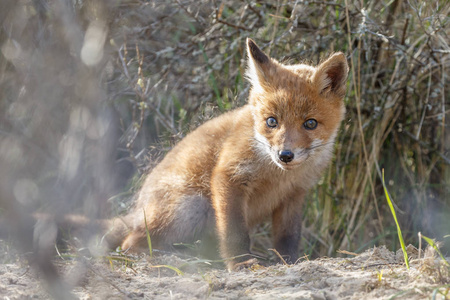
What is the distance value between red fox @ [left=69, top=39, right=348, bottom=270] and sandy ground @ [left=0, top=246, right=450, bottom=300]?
0.78 metres

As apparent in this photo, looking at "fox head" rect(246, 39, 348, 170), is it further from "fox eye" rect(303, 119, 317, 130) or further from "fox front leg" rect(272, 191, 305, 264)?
"fox front leg" rect(272, 191, 305, 264)

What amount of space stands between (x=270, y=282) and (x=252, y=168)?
1.29 m

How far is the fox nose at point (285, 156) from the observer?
10.8 ft

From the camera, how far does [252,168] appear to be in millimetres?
3703

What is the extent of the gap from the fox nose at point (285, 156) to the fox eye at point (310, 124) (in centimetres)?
35

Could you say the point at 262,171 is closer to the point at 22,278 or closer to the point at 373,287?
the point at 373,287

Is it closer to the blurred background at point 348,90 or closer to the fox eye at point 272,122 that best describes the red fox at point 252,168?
the fox eye at point 272,122

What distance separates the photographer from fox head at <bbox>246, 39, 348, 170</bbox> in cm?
343

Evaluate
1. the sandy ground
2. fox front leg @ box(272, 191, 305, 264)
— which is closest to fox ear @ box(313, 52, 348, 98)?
fox front leg @ box(272, 191, 305, 264)

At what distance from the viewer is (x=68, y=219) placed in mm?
3941

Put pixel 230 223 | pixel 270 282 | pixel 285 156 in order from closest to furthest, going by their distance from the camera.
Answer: pixel 270 282 < pixel 285 156 < pixel 230 223

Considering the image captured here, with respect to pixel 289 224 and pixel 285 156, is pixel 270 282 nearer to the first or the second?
pixel 285 156

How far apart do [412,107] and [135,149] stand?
3392 mm

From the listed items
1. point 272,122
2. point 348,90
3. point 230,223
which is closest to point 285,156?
point 272,122
